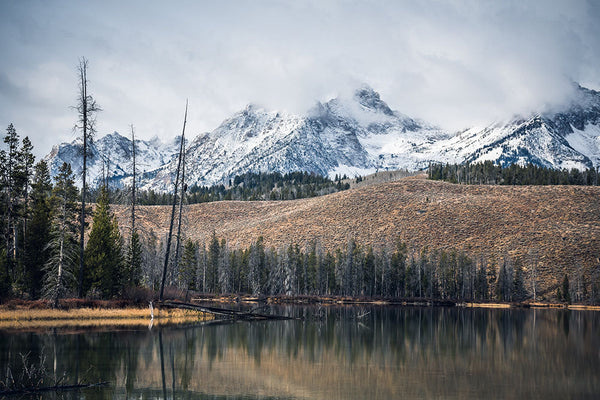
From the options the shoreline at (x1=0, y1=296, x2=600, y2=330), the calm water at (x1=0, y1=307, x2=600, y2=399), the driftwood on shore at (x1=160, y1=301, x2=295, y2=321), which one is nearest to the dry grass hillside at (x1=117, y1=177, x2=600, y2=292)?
the driftwood on shore at (x1=160, y1=301, x2=295, y2=321)

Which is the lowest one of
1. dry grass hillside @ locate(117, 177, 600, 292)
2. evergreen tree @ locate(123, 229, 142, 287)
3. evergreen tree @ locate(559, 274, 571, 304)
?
evergreen tree @ locate(559, 274, 571, 304)

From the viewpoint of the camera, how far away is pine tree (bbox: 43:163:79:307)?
3850cm

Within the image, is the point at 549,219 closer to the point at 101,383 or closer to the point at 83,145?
the point at 83,145

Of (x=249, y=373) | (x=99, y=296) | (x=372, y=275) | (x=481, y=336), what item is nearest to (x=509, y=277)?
(x=372, y=275)

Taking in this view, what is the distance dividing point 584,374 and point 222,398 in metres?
16.4

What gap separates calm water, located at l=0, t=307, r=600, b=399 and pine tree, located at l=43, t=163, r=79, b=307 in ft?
24.7

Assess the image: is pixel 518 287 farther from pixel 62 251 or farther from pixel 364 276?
pixel 62 251

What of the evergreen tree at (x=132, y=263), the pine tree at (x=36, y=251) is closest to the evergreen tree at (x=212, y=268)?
the evergreen tree at (x=132, y=263)

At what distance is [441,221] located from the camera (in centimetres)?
14088

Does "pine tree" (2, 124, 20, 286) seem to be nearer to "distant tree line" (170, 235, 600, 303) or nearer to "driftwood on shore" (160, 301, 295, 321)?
"driftwood on shore" (160, 301, 295, 321)

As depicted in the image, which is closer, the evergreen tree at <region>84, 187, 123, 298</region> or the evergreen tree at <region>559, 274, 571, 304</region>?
the evergreen tree at <region>84, 187, 123, 298</region>

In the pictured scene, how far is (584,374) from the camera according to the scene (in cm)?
2419

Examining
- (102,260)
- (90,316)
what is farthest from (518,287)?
(90,316)

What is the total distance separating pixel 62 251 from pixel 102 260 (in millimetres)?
7298
